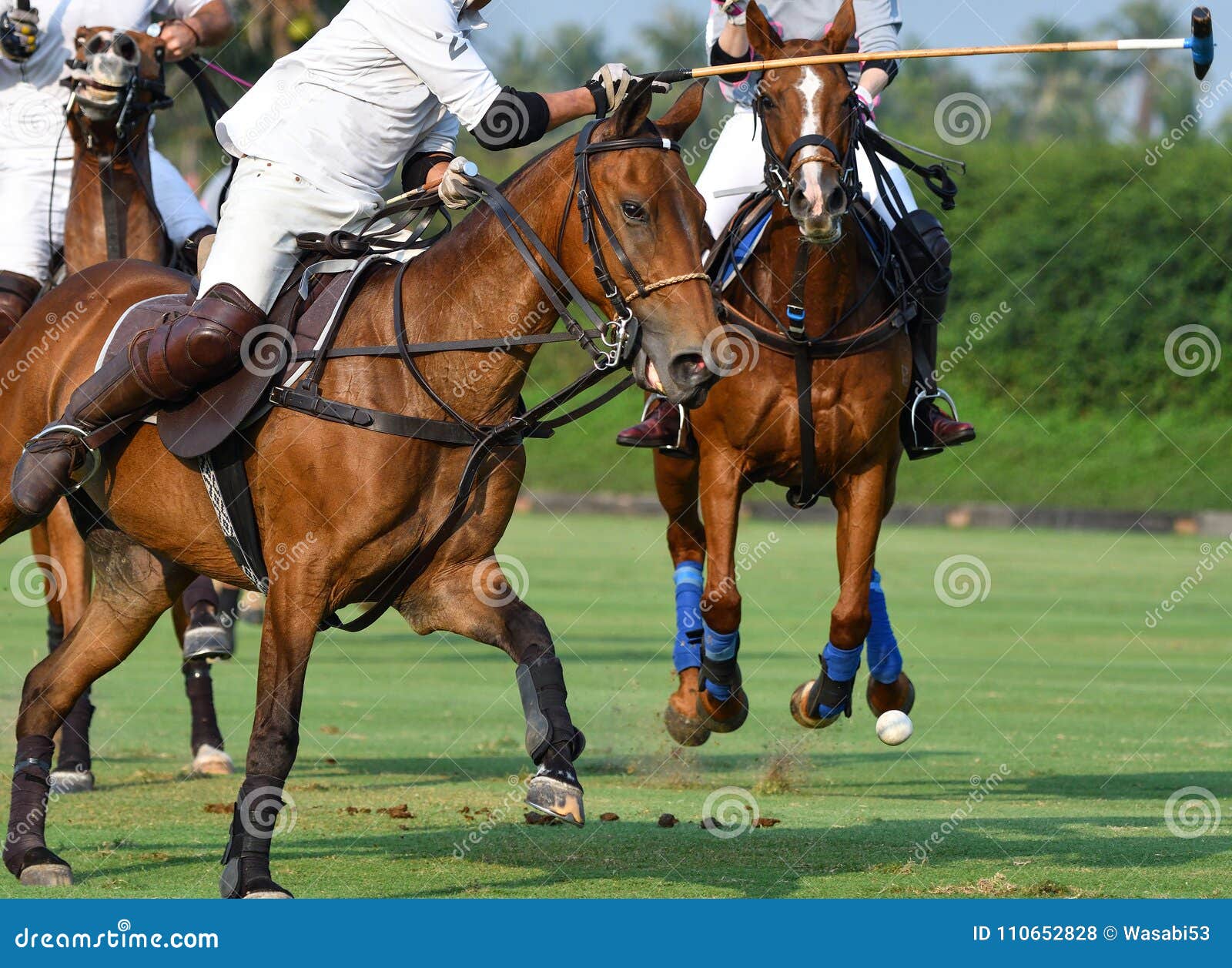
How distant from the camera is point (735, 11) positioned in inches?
327

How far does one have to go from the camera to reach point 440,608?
607cm

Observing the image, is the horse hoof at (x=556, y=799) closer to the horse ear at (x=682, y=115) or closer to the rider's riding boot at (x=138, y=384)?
the rider's riding boot at (x=138, y=384)

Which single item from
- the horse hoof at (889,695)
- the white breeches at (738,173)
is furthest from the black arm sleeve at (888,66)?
the horse hoof at (889,695)

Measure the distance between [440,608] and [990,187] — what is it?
24.5 m

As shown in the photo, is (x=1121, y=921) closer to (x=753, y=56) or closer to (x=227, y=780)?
(x=753, y=56)

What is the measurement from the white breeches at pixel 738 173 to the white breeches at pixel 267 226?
3.04 meters

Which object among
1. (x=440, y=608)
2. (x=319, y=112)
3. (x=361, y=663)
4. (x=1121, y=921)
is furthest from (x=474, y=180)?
(x=361, y=663)

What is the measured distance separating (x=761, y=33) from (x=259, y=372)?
2869mm

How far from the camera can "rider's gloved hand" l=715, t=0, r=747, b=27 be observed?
27.2 feet
